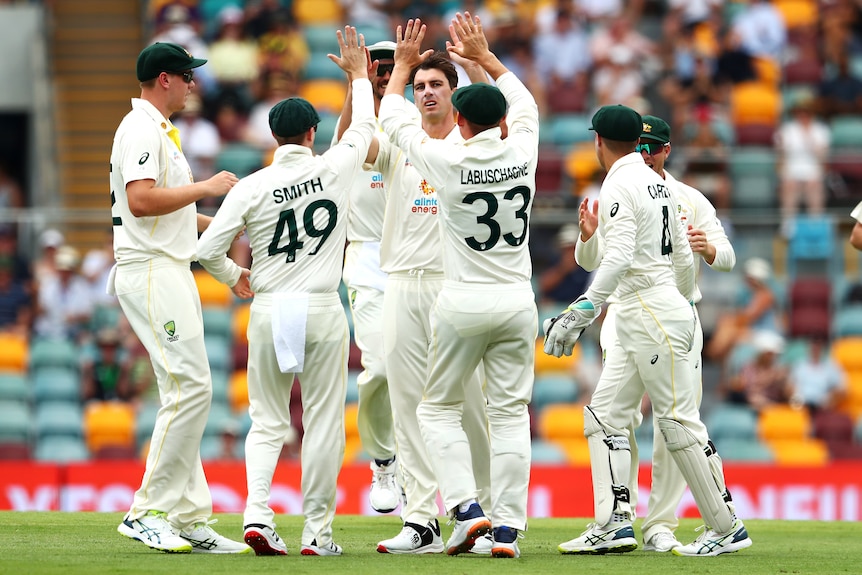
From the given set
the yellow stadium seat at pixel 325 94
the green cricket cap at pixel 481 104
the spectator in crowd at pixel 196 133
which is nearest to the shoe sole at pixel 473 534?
the green cricket cap at pixel 481 104

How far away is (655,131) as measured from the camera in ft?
28.9

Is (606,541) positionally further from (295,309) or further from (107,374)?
(107,374)

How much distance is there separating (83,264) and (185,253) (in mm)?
7662

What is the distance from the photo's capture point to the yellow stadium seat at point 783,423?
47.0 feet

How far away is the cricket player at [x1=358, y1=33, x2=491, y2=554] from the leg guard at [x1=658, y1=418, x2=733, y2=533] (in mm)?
1139

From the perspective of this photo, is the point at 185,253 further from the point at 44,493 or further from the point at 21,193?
the point at 21,193

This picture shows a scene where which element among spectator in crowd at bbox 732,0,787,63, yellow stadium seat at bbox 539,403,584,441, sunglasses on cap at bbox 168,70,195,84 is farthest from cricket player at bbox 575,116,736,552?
spectator in crowd at bbox 732,0,787,63

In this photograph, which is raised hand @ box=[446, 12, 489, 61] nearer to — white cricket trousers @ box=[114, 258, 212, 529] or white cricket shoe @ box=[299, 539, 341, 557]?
white cricket trousers @ box=[114, 258, 212, 529]

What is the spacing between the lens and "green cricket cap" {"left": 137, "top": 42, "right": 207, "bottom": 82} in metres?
8.05

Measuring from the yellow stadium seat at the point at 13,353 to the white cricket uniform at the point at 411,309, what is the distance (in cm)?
736

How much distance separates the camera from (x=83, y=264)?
15.3 metres

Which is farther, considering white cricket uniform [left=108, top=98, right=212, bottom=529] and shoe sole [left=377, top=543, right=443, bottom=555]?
shoe sole [left=377, top=543, right=443, bottom=555]

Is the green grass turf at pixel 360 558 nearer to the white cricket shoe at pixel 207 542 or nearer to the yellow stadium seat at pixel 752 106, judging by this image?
the white cricket shoe at pixel 207 542

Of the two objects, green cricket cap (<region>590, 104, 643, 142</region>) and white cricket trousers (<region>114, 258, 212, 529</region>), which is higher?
green cricket cap (<region>590, 104, 643, 142</region>)
